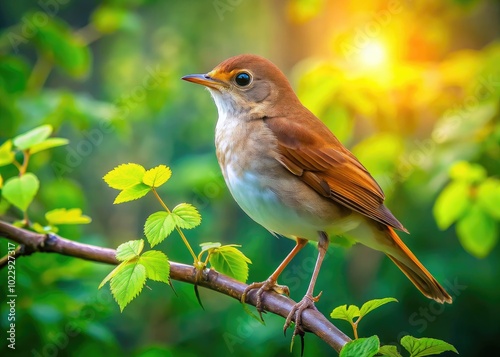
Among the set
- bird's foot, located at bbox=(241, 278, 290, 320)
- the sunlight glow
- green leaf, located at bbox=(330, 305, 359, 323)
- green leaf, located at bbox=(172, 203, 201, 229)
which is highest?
the sunlight glow

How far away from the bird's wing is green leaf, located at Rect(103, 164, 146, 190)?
1.05 m

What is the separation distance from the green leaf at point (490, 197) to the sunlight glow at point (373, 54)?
1250 mm

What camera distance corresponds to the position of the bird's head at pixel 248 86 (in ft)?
10.4

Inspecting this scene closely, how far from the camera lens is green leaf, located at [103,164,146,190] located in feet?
6.47

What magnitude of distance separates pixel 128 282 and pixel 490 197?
190 cm

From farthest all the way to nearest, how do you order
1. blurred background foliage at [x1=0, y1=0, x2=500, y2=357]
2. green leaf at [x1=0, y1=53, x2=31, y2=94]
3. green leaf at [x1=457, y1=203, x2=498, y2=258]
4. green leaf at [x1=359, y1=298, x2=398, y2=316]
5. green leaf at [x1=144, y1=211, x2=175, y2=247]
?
green leaf at [x1=0, y1=53, x2=31, y2=94]
blurred background foliage at [x1=0, y1=0, x2=500, y2=357]
green leaf at [x1=457, y1=203, x2=498, y2=258]
green leaf at [x1=144, y1=211, x2=175, y2=247]
green leaf at [x1=359, y1=298, x2=398, y2=316]

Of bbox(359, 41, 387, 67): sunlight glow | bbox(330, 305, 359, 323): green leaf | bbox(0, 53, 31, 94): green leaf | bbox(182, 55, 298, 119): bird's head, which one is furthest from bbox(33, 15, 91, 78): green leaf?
bbox(330, 305, 359, 323): green leaf

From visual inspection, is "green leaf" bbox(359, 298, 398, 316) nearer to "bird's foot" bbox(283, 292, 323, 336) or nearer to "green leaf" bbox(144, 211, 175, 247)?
"bird's foot" bbox(283, 292, 323, 336)

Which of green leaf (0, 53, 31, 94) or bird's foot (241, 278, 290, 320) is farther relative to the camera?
green leaf (0, 53, 31, 94)

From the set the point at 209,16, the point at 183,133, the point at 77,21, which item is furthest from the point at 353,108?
the point at 77,21

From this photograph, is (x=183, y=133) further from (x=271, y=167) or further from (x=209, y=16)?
(x=271, y=167)

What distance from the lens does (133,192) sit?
6.56 feet

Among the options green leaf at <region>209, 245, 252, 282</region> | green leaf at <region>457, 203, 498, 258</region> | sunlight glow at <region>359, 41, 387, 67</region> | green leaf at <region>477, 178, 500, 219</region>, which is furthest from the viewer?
sunlight glow at <region>359, 41, 387, 67</region>

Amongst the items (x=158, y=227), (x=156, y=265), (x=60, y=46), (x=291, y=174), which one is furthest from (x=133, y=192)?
(x=60, y=46)
